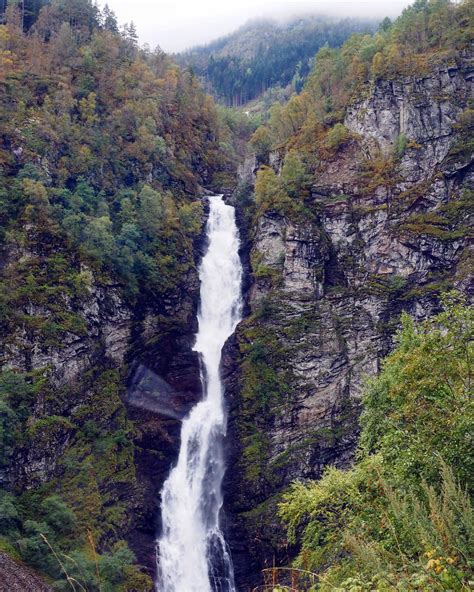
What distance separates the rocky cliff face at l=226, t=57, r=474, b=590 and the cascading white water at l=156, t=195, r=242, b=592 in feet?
3.49

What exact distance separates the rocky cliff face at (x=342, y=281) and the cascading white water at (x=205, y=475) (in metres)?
1.06

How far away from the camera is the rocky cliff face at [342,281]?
33625mm

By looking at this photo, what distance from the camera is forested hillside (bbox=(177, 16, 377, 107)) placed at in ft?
398

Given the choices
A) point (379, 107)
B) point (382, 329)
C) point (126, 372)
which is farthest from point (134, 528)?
point (379, 107)

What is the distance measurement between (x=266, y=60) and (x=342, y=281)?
11863 centimetres

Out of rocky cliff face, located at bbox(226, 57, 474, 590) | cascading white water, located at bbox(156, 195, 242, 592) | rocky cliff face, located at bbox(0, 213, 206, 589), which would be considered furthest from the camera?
rocky cliff face, located at bbox(226, 57, 474, 590)

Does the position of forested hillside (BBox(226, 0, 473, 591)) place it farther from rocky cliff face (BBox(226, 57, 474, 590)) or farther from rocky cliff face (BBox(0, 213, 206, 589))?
rocky cliff face (BBox(0, 213, 206, 589))

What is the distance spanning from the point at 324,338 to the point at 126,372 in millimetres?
14332

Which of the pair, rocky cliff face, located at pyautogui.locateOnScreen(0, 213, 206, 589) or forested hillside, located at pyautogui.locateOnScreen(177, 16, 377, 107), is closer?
rocky cliff face, located at pyautogui.locateOnScreen(0, 213, 206, 589)

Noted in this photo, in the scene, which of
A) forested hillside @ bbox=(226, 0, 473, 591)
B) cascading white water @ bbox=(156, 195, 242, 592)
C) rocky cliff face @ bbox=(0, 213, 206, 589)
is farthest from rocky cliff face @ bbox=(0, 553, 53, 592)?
forested hillside @ bbox=(226, 0, 473, 591)

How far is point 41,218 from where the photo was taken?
35.8 m

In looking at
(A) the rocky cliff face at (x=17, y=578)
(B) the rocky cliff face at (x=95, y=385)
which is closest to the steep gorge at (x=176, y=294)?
(B) the rocky cliff face at (x=95, y=385)

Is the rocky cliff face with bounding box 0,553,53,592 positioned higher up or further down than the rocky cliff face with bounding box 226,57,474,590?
further down

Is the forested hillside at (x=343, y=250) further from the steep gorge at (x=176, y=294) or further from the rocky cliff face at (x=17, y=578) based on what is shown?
the rocky cliff face at (x=17, y=578)
